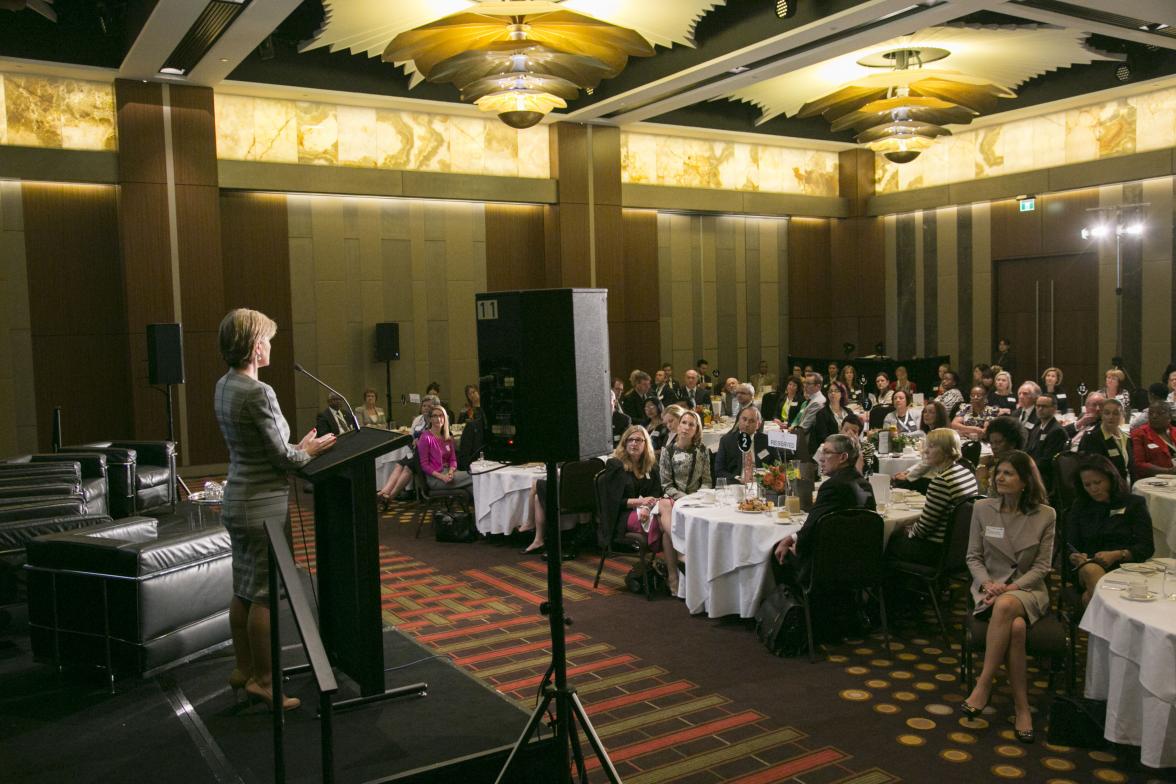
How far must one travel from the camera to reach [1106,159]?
13953mm

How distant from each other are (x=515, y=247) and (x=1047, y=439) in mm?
8912

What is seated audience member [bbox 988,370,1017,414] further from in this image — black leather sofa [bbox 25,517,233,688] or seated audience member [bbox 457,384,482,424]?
black leather sofa [bbox 25,517,233,688]

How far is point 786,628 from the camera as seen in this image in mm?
5355

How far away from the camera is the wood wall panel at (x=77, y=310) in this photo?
1153 cm

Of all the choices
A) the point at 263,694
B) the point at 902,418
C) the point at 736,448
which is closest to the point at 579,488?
the point at 736,448

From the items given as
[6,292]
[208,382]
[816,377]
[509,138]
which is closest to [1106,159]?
[816,377]

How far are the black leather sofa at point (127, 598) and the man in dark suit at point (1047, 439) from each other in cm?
594

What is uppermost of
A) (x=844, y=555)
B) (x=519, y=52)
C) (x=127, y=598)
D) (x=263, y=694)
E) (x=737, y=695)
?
(x=519, y=52)

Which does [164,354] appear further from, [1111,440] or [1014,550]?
[1111,440]

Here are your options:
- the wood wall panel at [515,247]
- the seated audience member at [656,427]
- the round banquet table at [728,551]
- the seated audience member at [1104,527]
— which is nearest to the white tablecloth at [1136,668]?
the seated audience member at [1104,527]

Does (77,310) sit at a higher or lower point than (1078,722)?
higher

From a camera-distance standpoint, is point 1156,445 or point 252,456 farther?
point 1156,445

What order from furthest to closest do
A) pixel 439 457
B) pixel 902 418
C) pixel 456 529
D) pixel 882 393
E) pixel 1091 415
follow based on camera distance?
1. pixel 882 393
2. pixel 902 418
3. pixel 439 457
4. pixel 456 529
5. pixel 1091 415

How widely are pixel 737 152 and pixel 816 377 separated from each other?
330 inches
